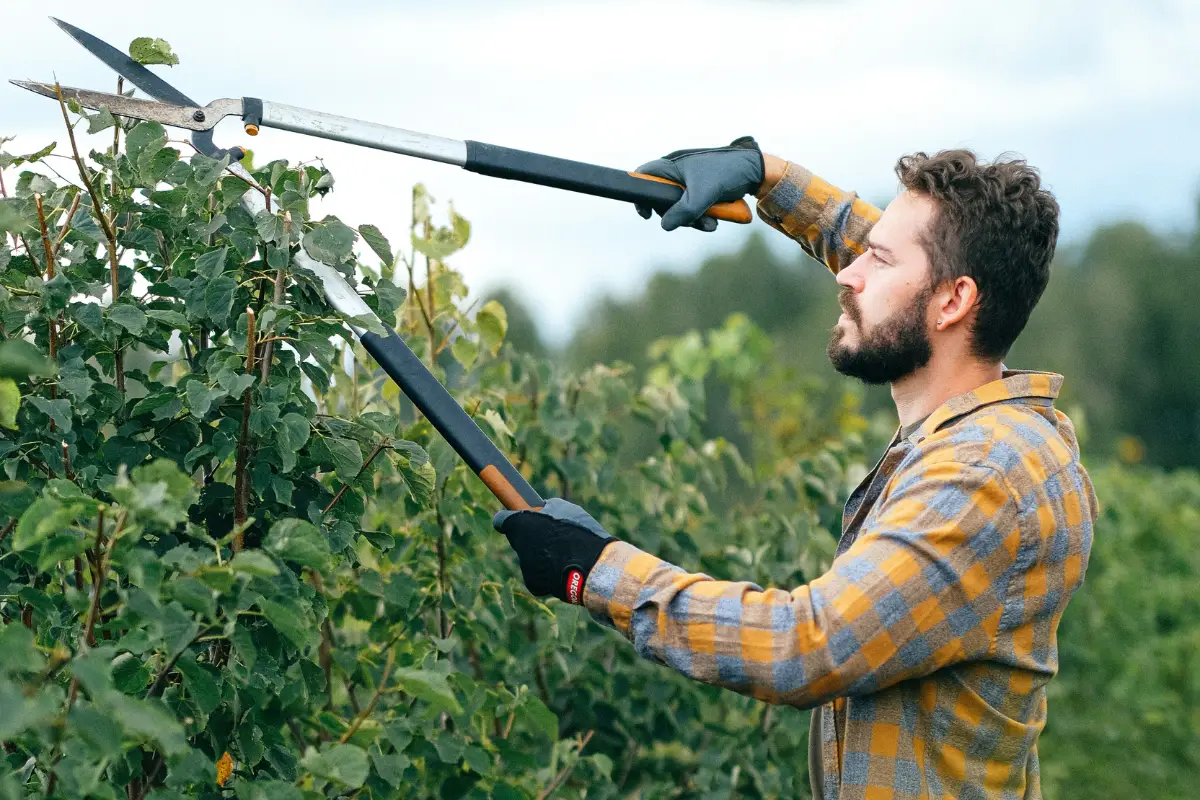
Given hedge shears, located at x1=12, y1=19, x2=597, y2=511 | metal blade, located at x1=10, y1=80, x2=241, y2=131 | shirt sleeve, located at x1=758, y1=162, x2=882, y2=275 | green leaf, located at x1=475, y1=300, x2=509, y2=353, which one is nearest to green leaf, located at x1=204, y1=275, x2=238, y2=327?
hedge shears, located at x1=12, y1=19, x2=597, y2=511

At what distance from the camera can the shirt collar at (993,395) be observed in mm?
2234

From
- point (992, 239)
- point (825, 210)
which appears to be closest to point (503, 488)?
point (992, 239)

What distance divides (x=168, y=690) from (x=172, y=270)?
2.22 ft

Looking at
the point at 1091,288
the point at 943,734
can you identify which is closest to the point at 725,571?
the point at 943,734

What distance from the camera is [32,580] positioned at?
1.94 meters

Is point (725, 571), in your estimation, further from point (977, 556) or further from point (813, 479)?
point (977, 556)

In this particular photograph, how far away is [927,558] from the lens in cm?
190

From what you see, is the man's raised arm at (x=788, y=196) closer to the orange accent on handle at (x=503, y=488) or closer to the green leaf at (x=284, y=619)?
the orange accent on handle at (x=503, y=488)

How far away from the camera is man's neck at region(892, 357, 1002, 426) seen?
2.37 metres

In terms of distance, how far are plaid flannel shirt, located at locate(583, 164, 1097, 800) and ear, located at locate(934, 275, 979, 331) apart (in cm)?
18

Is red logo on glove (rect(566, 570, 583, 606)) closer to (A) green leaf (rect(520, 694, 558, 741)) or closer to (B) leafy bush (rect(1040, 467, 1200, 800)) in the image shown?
(A) green leaf (rect(520, 694, 558, 741))

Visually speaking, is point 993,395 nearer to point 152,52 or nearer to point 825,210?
point 825,210

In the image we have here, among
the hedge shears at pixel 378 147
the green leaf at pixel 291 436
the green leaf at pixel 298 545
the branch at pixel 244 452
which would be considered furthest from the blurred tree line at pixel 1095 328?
the green leaf at pixel 298 545

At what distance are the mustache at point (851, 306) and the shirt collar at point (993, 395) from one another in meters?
0.24
